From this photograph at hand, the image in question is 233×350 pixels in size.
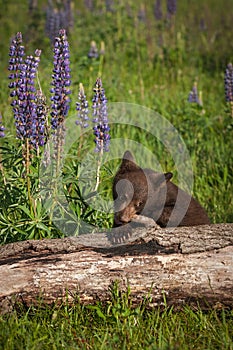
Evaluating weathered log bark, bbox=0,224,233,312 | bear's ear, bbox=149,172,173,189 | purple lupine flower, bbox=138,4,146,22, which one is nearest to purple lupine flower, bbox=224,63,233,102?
bear's ear, bbox=149,172,173,189

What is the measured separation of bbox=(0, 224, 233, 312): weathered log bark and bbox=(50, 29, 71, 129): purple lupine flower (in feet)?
2.95

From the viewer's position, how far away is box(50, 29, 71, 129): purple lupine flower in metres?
3.39

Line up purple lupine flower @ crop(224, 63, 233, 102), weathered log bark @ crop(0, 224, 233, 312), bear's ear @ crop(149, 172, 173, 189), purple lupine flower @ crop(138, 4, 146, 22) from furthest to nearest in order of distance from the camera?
1. purple lupine flower @ crop(138, 4, 146, 22)
2. purple lupine flower @ crop(224, 63, 233, 102)
3. bear's ear @ crop(149, 172, 173, 189)
4. weathered log bark @ crop(0, 224, 233, 312)

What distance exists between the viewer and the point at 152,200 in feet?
12.2

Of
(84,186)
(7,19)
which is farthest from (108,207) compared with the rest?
(7,19)

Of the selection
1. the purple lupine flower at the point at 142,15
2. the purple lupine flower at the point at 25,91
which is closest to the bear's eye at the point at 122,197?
the purple lupine flower at the point at 25,91

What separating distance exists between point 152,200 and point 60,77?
1040 millimetres

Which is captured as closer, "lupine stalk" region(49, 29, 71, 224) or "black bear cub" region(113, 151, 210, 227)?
"lupine stalk" region(49, 29, 71, 224)

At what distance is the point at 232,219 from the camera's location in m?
4.58

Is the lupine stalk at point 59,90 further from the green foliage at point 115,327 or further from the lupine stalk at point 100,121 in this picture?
the green foliage at point 115,327

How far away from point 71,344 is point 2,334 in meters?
0.36

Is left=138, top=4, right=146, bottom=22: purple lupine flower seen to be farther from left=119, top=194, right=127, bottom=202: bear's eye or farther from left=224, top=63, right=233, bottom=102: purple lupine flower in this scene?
left=119, top=194, right=127, bottom=202: bear's eye

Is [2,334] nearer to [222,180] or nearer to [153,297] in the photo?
[153,297]

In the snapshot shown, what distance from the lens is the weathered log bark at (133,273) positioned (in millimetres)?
3008
